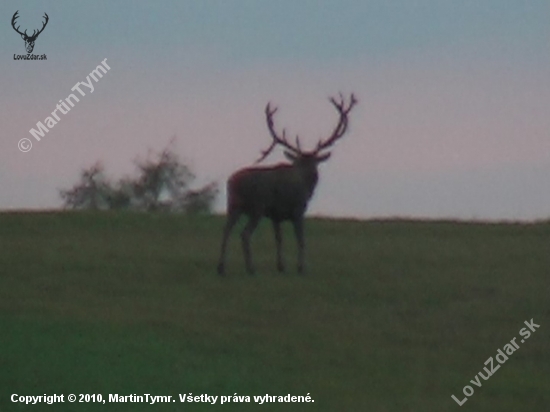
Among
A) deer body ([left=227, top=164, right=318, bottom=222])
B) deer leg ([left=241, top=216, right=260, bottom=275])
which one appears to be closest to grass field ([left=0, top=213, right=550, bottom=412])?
deer leg ([left=241, top=216, right=260, bottom=275])

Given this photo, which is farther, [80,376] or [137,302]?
[137,302]

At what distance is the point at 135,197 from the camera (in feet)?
178

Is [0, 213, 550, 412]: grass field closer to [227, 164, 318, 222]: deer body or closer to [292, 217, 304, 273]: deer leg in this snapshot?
[292, 217, 304, 273]: deer leg

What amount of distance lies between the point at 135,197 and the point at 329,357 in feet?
133

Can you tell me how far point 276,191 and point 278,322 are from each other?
15.4ft

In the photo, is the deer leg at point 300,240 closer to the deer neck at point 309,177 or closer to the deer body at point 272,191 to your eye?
the deer body at point 272,191

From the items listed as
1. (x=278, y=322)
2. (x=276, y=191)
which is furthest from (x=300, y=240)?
(x=278, y=322)

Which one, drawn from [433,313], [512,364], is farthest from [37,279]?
[512,364]

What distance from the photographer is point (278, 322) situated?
16266mm

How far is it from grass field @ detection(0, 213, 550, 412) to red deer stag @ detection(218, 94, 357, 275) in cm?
64

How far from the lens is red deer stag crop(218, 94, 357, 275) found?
2042 cm

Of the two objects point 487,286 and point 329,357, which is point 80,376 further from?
point 487,286

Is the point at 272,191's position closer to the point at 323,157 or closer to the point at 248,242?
the point at 248,242

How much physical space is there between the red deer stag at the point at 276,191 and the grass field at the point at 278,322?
0.64 metres
